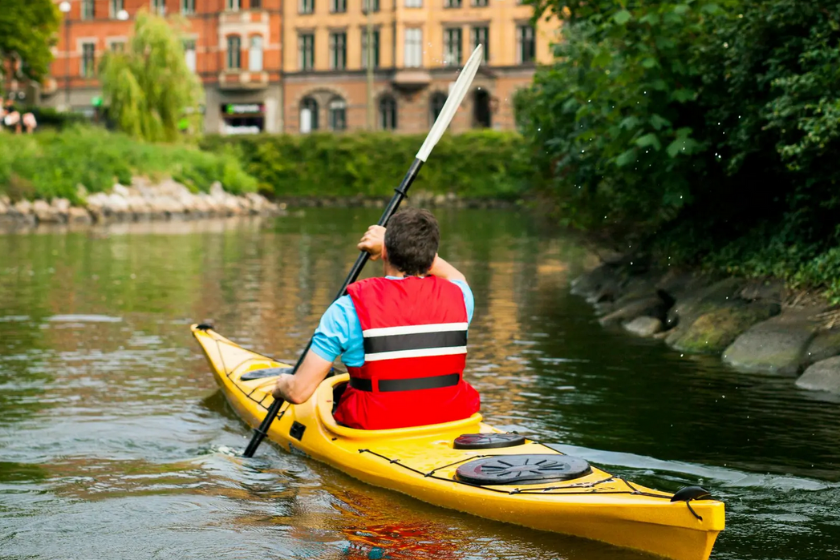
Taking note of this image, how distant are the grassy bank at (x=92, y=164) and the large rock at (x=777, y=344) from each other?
82.4 feet

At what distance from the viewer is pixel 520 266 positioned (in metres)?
20.3

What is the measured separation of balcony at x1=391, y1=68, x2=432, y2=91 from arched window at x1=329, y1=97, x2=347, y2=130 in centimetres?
345

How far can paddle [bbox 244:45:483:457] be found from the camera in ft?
23.4

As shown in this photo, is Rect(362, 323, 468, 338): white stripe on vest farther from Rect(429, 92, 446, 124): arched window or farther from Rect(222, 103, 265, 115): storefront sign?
Rect(222, 103, 265, 115): storefront sign

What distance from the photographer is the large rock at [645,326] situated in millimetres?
12266

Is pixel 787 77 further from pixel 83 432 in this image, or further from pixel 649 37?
pixel 83 432

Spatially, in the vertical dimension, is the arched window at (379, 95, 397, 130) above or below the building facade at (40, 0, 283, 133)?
below

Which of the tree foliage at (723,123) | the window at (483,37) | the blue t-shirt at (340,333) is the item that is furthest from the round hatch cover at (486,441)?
the window at (483,37)

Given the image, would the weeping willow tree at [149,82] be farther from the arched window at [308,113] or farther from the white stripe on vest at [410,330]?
the white stripe on vest at [410,330]

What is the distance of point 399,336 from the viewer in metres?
5.83

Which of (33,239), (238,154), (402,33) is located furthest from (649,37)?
(402,33)

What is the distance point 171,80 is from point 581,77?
2906 cm

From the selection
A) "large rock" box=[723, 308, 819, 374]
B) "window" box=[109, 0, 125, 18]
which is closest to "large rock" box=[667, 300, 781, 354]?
"large rock" box=[723, 308, 819, 374]

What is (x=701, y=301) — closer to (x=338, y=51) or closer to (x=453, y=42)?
(x=453, y=42)
